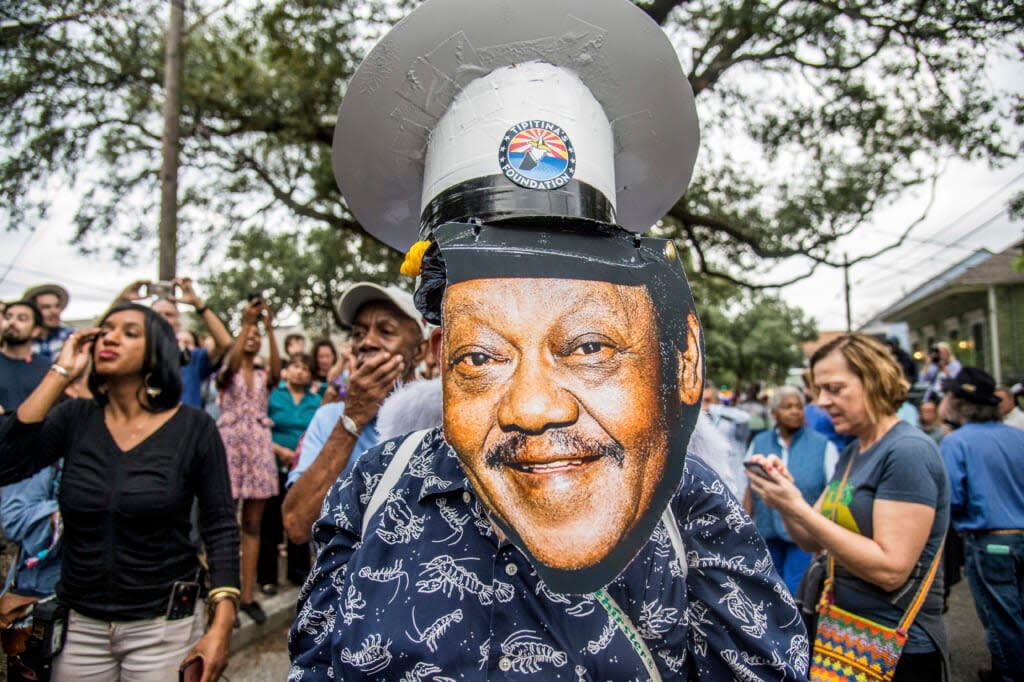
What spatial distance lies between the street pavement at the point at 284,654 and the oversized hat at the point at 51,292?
278cm

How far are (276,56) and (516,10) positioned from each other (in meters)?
6.85

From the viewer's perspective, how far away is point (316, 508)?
213 centimetres

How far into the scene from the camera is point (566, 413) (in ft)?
3.01

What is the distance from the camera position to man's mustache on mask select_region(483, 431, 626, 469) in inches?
35.9

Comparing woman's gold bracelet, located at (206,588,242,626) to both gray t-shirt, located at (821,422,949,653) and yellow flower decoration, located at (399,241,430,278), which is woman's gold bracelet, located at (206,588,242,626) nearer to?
yellow flower decoration, located at (399,241,430,278)

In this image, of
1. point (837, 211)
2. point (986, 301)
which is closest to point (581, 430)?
point (837, 211)

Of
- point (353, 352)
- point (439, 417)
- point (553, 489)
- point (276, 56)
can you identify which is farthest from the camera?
point (276, 56)

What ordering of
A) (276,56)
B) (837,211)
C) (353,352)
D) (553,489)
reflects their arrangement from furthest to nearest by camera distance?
1. (837,211)
2. (276,56)
3. (353,352)
4. (553,489)

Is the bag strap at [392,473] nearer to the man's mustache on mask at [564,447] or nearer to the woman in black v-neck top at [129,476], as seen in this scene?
the man's mustache on mask at [564,447]

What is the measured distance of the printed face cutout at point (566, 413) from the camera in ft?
2.97

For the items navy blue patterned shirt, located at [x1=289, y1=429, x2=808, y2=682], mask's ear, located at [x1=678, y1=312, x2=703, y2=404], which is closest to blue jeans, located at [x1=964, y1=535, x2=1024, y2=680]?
navy blue patterned shirt, located at [x1=289, y1=429, x2=808, y2=682]

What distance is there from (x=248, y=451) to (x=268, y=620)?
1.21 metres

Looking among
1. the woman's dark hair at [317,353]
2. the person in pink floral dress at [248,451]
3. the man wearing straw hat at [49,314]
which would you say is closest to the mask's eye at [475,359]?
the person in pink floral dress at [248,451]

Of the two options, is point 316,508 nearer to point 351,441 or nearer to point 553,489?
point 351,441
